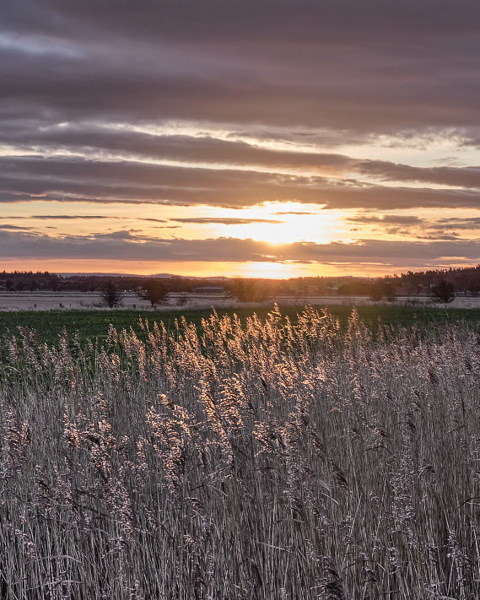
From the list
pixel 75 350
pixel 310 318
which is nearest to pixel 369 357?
pixel 310 318

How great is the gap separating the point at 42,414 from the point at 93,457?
178 inches

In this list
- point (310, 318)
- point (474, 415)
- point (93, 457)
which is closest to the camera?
point (93, 457)

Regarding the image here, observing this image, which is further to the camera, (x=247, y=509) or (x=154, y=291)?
(x=154, y=291)

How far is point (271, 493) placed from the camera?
5.06 metres

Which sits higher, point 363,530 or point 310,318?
point 310,318

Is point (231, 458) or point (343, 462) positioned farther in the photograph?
point (343, 462)

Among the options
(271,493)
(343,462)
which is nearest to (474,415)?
(343,462)

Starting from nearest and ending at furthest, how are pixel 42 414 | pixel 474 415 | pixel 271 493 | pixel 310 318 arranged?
pixel 271 493 → pixel 474 415 → pixel 42 414 → pixel 310 318

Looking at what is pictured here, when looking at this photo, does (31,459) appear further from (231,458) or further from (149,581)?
(231,458)

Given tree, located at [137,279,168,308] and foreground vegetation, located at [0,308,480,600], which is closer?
foreground vegetation, located at [0,308,480,600]

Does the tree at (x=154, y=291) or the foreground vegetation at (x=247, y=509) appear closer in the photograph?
the foreground vegetation at (x=247, y=509)

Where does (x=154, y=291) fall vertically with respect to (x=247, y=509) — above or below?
above

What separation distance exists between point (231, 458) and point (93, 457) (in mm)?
958

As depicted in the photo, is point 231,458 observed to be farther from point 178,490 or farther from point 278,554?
point 178,490
